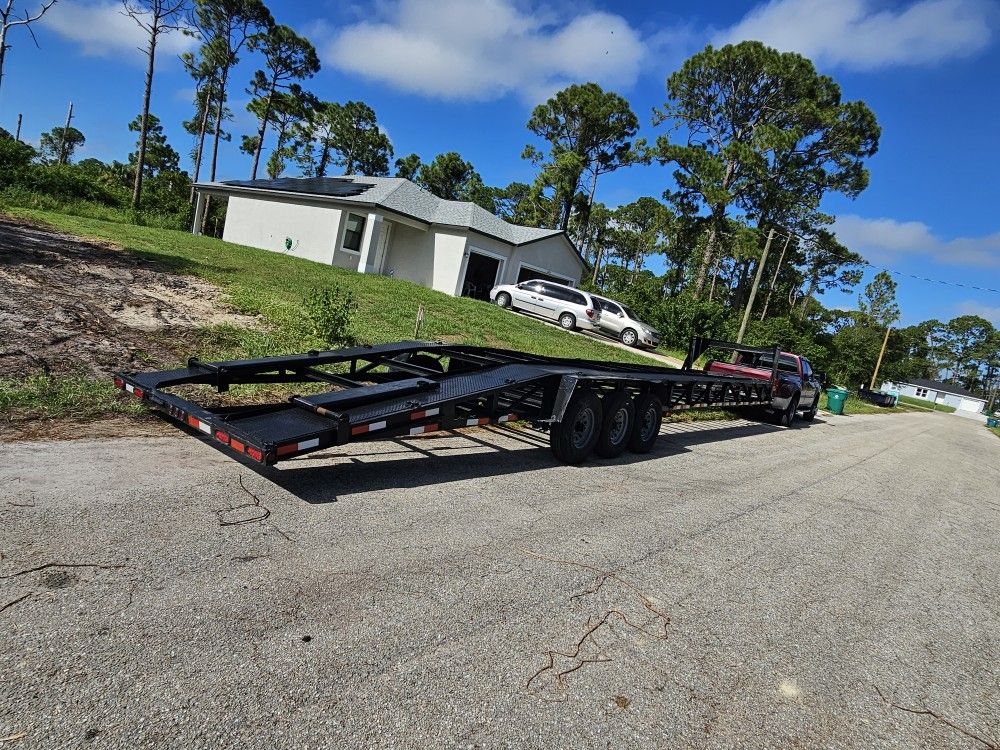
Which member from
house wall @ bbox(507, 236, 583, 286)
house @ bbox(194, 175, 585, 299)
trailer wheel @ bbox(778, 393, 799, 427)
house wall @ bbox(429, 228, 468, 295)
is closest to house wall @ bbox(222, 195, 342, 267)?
house @ bbox(194, 175, 585, 299)

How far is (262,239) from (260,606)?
28023mm

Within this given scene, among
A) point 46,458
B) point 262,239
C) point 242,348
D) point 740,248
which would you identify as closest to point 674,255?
point 740,248

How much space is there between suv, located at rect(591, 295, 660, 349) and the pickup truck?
8.11m

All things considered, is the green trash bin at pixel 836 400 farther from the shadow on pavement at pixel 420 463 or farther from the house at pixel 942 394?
the house at pixel 942 394

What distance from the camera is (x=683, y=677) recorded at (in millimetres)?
2943

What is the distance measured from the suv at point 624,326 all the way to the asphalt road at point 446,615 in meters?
18.4

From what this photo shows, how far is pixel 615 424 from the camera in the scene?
7352 millimetres

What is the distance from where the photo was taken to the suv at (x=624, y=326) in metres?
23.9

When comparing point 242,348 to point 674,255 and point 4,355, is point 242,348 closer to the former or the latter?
point 4,355

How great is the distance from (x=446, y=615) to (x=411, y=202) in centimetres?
2680

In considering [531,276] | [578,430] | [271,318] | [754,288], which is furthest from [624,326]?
[578,430]

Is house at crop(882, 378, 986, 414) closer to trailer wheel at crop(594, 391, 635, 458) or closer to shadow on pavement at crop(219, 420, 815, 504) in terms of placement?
trailer wheel at crop(594, 391, 635, 458)

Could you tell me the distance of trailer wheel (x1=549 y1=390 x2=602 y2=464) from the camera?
6.45 metres

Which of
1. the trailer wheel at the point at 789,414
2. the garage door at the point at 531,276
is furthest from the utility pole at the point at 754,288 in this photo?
the trailer wheel at the point at 789,414
